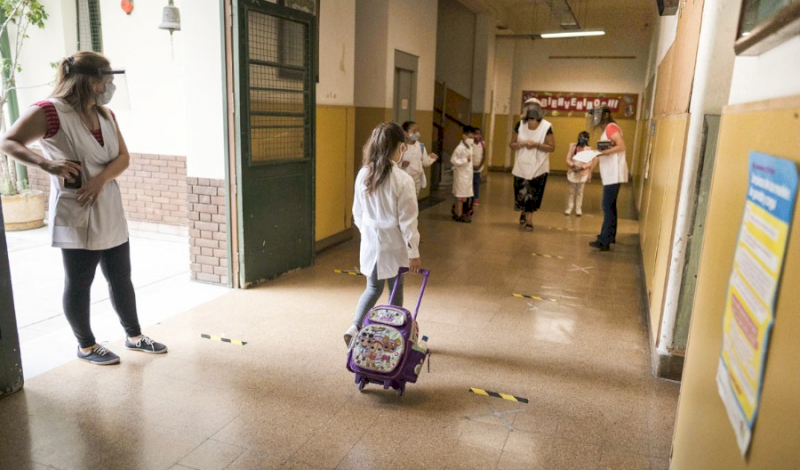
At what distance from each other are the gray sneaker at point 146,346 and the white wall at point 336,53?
3.09 metres

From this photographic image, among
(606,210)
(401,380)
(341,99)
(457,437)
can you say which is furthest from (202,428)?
(606,210)

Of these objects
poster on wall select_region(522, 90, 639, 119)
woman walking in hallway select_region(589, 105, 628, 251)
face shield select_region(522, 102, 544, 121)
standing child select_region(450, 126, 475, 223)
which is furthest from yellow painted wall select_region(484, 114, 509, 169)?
woman walking in hallway select_region(589, 105, 628, 251)

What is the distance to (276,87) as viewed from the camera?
4773 mm

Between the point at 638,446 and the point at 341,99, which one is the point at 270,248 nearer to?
the point at 341,99

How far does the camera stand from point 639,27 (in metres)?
13.9

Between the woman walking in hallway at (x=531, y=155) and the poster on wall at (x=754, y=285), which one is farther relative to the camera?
the woman walking in hallway at (x=531, y=155)

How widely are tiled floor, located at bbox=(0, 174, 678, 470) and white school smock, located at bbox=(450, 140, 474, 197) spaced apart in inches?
125

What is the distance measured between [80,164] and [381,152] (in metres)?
1.56

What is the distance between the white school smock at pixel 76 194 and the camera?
289 cm

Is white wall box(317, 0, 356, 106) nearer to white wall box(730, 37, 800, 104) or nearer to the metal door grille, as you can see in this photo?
the metal door grille

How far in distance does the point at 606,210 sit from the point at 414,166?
7.31ft

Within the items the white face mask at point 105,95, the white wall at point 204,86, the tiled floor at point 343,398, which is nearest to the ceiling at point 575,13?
the white wall at point 204,86

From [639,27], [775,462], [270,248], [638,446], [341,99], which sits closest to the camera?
[775,462]

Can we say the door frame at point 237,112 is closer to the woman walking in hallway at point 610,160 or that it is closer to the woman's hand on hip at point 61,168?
the woman's hand on hip at point 61,168
